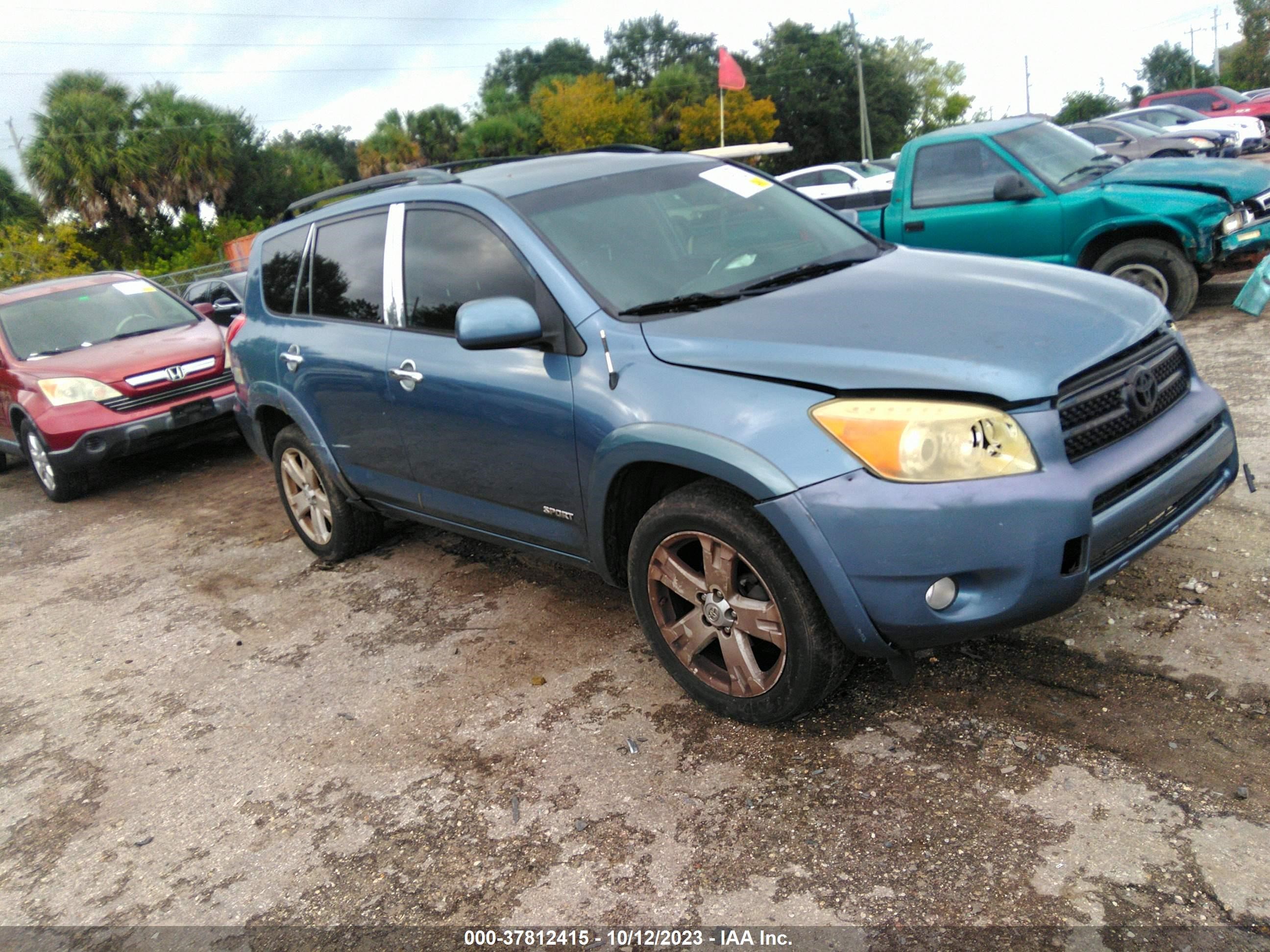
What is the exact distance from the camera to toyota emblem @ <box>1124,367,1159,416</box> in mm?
3111

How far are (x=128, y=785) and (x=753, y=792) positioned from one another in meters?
2.22

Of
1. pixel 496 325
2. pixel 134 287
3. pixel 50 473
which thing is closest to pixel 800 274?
pixel 496 325

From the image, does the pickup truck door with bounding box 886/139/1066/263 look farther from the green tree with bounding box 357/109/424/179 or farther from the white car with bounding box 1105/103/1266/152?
the green tree with bounding box 357/109/424/179

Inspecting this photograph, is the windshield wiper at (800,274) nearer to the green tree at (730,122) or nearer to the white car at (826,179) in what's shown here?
the white car at (826,179)

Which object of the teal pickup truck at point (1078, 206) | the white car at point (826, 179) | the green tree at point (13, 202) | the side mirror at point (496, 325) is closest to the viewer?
the side mirror at point (496, 325)

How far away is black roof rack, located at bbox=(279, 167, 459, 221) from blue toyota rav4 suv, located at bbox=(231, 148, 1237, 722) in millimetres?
34

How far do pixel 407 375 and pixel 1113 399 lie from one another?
102 inches

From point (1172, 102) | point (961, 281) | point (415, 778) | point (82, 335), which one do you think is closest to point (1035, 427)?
point (961, 281)

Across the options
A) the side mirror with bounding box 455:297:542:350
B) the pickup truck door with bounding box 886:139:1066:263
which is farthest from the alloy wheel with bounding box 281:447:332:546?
the pickup truck door with bounding box 886:139:1066:263

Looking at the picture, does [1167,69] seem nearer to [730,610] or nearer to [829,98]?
[829,98]

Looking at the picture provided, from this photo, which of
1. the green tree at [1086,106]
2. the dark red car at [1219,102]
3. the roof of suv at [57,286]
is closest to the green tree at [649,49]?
the green tree at [1086,106]

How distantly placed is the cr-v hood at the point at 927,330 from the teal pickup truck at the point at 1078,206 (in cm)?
389

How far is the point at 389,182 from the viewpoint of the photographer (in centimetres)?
482

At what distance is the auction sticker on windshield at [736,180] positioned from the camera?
4.36 metres
